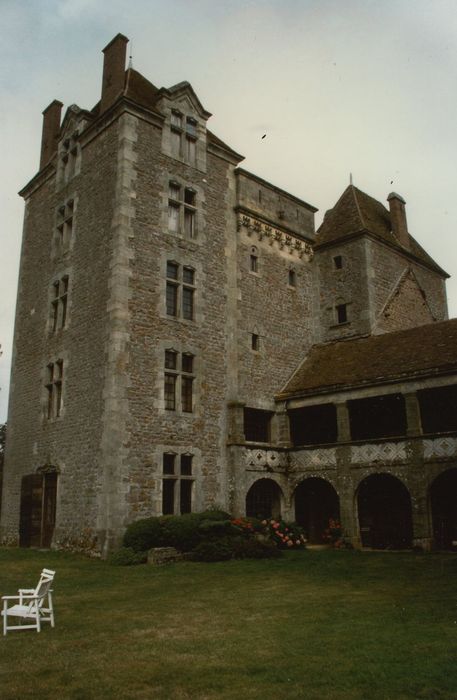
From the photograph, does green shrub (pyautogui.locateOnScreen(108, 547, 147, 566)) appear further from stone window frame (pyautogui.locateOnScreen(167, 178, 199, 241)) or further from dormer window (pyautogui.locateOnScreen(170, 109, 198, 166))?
dormer window (pyautogui.locateOnScreen(170, 109, 198, 166))

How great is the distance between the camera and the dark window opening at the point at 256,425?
23.6 metres

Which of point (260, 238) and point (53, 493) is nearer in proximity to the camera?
point (53, 493)

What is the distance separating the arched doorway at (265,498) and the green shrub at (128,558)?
7.00 m

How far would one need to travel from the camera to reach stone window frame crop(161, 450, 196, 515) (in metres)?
19.6

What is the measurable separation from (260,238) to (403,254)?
7.94 metres

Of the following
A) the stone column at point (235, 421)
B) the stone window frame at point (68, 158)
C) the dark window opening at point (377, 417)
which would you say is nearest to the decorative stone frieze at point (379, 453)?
the dark window opening at point (377, 417)

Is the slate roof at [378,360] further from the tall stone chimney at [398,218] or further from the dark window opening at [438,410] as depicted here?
the tall stone chimney at [398,218]

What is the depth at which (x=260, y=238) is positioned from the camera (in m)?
25.7

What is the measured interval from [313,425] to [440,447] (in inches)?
248

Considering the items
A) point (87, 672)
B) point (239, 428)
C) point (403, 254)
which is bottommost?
point (87, 672)

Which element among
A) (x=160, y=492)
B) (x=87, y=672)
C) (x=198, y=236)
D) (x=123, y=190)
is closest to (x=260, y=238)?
(x=198, y=236)

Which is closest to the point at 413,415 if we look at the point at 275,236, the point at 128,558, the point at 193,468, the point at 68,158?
the point at 193,468

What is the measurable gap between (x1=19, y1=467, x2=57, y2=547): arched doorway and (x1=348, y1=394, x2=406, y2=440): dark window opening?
11053 millimetres

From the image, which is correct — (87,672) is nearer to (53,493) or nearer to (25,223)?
(53,493)
